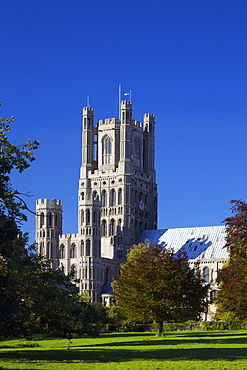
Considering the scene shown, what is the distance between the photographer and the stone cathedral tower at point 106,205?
116 m

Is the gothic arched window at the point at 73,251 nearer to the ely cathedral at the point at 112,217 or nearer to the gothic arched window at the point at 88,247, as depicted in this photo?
the ely cathedral at the point at 112,217

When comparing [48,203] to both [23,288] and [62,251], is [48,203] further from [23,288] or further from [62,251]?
[23,288]

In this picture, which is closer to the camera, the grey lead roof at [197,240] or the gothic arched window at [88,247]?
the grey lead roof at [197,240]

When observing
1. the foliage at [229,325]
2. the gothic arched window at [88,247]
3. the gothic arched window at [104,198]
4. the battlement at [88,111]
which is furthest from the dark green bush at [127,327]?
the battlement at [88,111]

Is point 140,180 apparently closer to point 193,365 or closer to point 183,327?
point 183,327

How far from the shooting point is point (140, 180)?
129000 millimetres

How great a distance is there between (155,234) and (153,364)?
3898 inches

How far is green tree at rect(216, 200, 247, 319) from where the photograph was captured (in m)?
55.3

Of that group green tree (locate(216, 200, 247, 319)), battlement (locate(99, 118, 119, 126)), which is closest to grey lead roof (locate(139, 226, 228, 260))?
battlement (locate(99, 118, 119, 126))

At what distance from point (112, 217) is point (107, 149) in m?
13.3

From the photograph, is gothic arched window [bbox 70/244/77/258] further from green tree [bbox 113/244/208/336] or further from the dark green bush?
green tree [bbox 113/244/208/336]

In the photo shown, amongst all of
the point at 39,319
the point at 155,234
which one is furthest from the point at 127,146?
the point at 39,319

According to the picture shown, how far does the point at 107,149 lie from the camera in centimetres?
13175

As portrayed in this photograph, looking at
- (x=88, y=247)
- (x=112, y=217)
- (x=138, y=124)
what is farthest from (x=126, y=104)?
(x=88, y=247)
